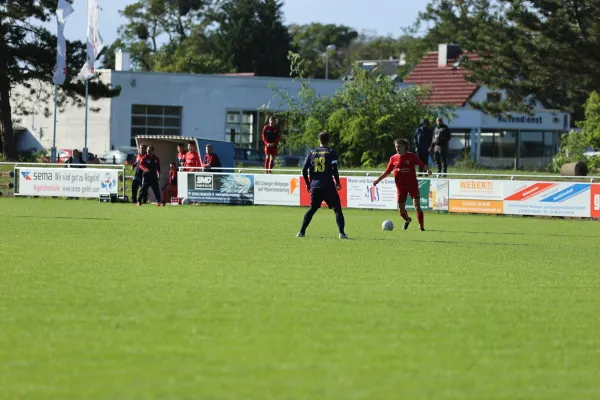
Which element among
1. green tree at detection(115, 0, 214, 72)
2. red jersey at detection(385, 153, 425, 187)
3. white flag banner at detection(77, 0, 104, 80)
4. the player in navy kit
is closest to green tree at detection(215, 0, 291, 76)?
green tree at detection(115, 0, 214, 72)

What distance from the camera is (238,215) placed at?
2880 cm

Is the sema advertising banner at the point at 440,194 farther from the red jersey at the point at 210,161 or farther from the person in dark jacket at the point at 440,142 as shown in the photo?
the red jersey at the point at 210,161

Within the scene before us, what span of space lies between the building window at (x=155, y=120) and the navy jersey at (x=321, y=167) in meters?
46.5

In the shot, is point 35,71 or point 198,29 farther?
point 198,29

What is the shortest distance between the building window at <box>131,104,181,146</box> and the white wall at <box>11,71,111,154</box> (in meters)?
1.62

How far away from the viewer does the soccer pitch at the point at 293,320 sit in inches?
266

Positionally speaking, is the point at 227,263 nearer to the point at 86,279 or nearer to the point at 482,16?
the point at 86,279

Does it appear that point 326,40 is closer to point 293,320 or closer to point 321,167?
point 321,167

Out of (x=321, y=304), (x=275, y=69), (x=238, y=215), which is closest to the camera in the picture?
(x=321, y=304)

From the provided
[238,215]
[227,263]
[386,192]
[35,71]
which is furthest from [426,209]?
[35,71]

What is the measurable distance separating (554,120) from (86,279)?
61.4 m

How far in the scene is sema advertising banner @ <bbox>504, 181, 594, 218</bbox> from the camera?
97.6ft

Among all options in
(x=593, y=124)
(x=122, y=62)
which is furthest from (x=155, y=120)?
(x=593, y=124)

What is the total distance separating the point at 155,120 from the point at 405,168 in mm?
44725
